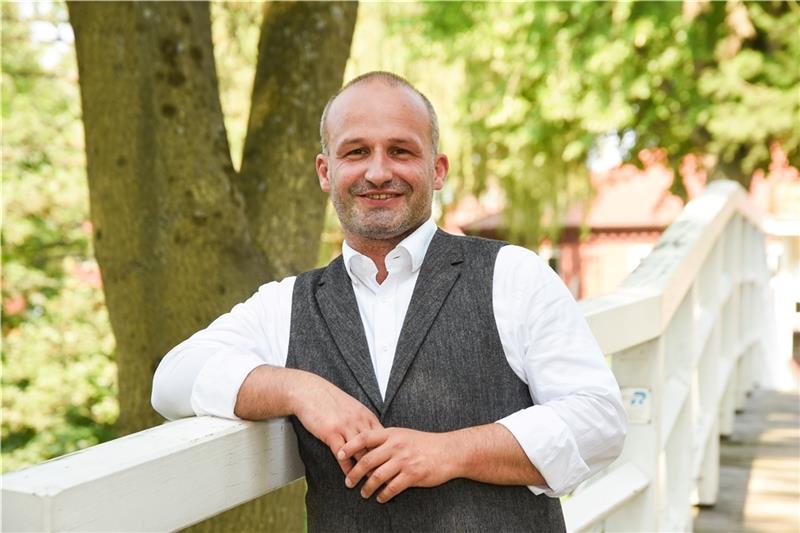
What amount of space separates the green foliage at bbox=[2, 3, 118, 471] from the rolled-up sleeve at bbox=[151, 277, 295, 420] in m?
9.78

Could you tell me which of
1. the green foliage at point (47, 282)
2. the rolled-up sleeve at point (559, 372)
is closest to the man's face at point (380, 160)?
the rolled-up sleeve at point (559, 372)

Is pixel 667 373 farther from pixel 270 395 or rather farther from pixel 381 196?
pixel 270 395

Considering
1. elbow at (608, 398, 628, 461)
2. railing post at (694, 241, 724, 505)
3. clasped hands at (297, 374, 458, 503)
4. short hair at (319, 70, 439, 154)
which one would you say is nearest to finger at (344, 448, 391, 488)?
clasped hands at (297, 374, 458, 503)

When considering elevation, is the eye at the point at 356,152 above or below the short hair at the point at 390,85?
below

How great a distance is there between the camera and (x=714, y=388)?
14.9 ft

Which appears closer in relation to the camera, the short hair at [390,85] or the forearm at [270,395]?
the forearm at [270,395]

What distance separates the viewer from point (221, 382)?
5.61 feet

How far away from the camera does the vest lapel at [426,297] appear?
5.70 feet

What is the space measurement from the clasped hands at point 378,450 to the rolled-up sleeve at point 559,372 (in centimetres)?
15

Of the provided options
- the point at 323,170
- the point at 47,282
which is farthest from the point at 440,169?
the point at 47,282

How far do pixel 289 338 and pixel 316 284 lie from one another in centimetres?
12

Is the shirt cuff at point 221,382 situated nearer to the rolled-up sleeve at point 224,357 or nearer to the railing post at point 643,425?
the rolled-up sleeve at point 224,357

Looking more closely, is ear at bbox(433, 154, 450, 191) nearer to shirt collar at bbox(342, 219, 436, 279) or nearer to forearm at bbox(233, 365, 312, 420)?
shirt collar at bbox(342, 219, 436, 279)

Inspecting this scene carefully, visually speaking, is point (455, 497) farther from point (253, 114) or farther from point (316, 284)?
point (253, 114)
